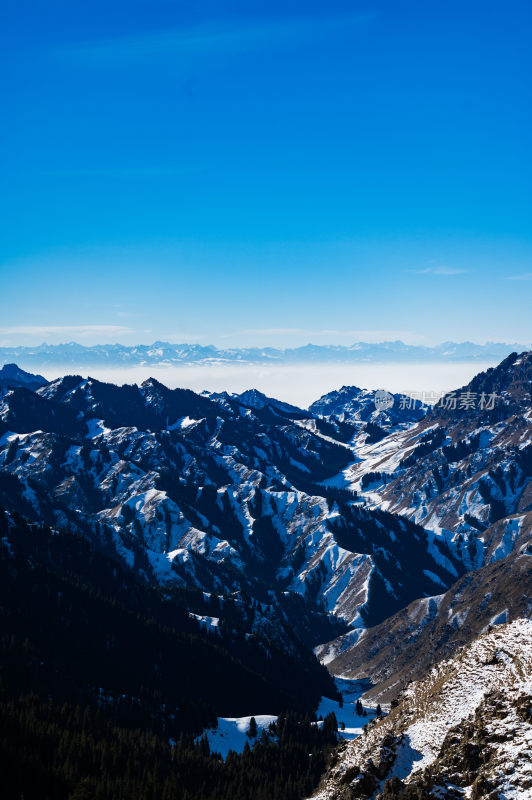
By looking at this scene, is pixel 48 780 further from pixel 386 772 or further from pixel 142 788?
pixel 386 772

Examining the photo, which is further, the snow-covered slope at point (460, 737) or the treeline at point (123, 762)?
the treeline at point (123, 762)

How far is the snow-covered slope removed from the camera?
89.9m

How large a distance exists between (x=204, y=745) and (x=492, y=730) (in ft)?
390

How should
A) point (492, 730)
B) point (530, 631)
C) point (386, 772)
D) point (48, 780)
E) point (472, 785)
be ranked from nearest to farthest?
point (472, 785) → point (492, 730) → point (386, 772) → point (530, 631) → point (48, 780)

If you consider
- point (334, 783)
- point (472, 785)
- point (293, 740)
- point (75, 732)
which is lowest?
point (293, 740)

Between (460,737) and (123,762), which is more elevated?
(460,737)

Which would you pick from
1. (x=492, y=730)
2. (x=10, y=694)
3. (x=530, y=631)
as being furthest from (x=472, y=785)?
(x=10, y=694)

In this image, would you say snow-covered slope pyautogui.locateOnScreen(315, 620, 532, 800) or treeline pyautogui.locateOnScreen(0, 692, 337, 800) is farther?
treeline pyautogui.locateOnScreen(0, 692, 337, 800)

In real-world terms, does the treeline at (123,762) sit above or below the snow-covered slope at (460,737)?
below

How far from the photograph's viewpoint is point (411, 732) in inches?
4414

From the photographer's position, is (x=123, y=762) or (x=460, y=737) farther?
(x=123, y=762)

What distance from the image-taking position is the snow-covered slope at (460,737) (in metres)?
89.9

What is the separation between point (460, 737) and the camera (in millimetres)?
100812

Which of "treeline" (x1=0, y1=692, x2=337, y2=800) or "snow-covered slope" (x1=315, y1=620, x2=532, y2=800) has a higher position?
"snow-covered slope" (x1=315, y1=620, x2=532, y2=800)
